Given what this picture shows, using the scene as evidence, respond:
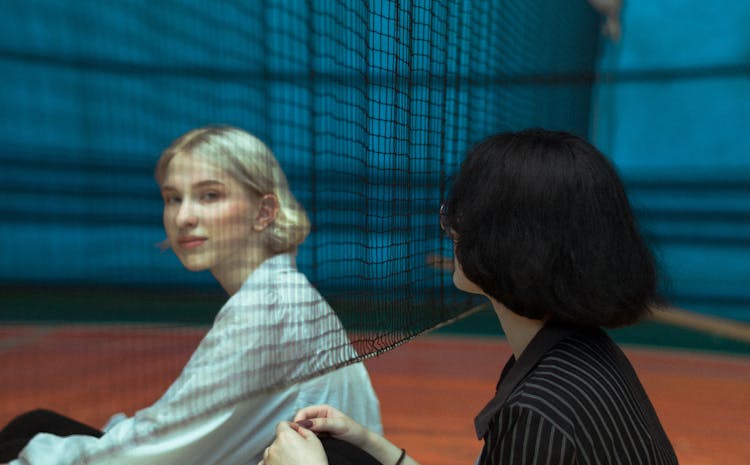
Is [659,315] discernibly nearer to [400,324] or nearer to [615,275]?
[400,324]

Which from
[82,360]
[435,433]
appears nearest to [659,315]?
[435,433]

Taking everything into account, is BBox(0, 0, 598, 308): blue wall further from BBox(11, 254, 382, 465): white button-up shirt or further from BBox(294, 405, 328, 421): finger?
BBox(294, 405, 328, 421): finger

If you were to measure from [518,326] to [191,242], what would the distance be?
22.7 inches

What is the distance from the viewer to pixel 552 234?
2.79 feet

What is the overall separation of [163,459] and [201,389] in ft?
0.36

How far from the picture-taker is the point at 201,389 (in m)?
1.02

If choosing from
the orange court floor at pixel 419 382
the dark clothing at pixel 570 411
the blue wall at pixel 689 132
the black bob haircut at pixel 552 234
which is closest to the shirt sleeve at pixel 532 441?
the dark clothing at pixel 570 411

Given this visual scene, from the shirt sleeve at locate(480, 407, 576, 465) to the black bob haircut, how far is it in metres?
0.16

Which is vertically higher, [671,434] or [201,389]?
[201,389]

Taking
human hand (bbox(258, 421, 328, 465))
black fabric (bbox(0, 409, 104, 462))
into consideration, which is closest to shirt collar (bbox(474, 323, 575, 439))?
human hand (bbox(258, 421, 328, 465))

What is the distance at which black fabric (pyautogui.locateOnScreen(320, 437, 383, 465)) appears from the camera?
107cm

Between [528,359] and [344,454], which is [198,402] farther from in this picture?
[528,359]

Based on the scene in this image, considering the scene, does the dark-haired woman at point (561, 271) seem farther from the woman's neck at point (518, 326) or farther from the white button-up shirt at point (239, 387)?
the white button-up shirt at point (239, 387)

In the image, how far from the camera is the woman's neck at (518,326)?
948 mm
